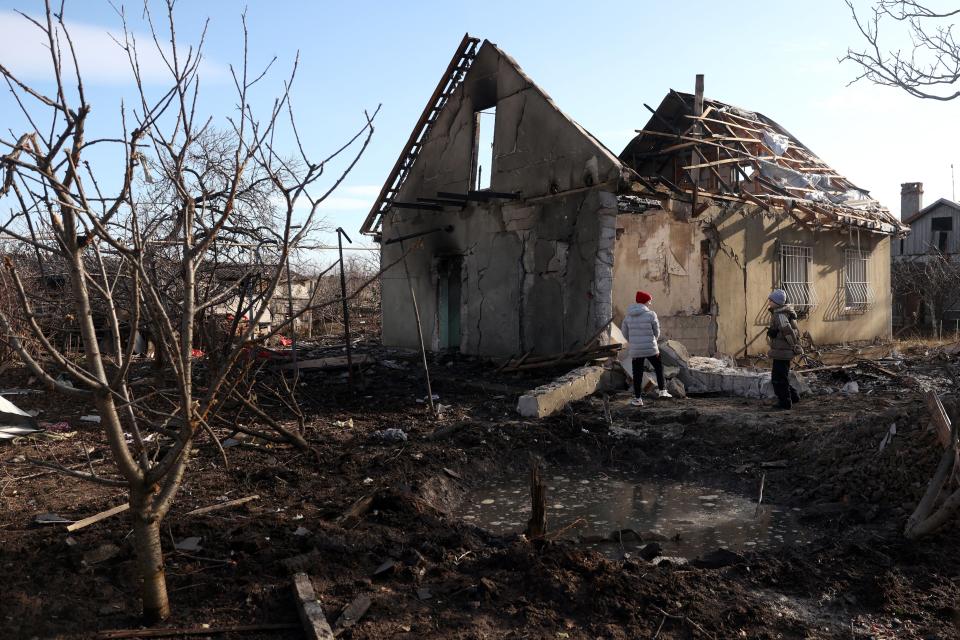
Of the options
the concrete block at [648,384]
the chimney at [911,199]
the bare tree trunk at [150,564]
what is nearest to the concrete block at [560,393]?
the concrete block at [648,384]

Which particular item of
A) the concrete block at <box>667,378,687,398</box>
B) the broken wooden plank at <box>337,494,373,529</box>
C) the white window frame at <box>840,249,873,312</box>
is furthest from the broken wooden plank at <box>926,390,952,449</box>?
the white window frame at <box>840,249,873,312</box>

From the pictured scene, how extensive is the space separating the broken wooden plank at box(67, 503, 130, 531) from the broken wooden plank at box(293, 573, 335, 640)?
1.61 m

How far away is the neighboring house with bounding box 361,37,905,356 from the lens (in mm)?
11633

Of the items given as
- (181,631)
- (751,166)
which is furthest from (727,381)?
(181,631)

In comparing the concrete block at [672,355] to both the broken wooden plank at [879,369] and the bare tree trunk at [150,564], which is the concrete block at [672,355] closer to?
the broken wooden plank at [879,369]

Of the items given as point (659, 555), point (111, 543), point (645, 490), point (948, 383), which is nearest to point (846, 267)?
point (948, 383)

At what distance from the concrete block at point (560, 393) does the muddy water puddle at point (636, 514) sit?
1840 mm

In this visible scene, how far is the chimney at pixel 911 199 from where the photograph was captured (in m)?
28.5

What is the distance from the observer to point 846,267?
16.2 m

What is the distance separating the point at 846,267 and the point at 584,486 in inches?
480

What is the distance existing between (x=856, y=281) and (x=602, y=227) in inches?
336

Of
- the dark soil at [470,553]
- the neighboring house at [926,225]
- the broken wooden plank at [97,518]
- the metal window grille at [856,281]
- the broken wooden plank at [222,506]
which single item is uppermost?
the neighboring house at [926,225]

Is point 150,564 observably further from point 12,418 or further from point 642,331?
point 642,331

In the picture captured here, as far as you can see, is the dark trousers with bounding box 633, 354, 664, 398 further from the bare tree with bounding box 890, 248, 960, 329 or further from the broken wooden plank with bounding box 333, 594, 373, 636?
the bare tree with bounding box 890, 248, 960, 329
